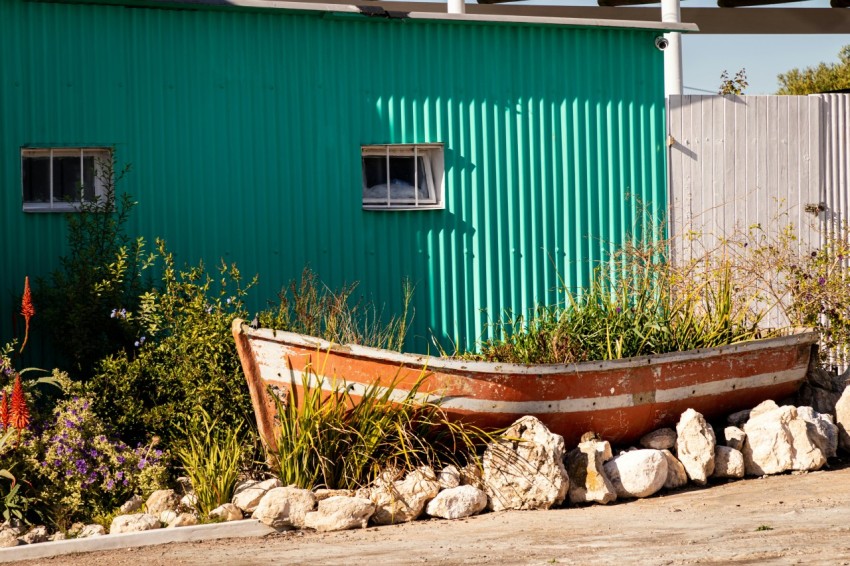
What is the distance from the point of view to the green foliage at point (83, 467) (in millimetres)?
8641

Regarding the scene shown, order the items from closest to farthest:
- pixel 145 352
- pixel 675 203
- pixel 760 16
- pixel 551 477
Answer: pixel 551 477 < pixel 145 352 < pixel 675 203 < pixel 760 16

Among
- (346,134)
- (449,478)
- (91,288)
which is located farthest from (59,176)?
(449,478)

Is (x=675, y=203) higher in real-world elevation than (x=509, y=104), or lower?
lower

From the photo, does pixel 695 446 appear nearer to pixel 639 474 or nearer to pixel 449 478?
pixel 639 474

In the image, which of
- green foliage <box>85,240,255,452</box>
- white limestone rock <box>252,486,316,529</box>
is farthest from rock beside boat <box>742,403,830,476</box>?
green foliage <box>85,240,255,452</box>

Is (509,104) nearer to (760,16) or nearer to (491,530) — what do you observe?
(491,530)

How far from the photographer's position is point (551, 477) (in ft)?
29.2

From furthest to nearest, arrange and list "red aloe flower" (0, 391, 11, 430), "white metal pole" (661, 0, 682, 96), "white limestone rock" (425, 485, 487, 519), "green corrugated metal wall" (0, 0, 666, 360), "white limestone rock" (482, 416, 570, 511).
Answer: "white metal pole" (661, 0, 682, 96) < "green corrugated metal wall" (0, 0, 666, 360) < "white limestone rock" (482, 416, 570, 511) < "white limestone rock" (425, 485, 487, 519) < "red aloe flower" (0, 391, 11, 430)

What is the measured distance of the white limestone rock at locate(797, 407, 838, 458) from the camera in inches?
388

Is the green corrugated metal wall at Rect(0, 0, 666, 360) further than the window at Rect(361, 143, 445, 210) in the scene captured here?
No

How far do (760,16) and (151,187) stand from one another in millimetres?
11948

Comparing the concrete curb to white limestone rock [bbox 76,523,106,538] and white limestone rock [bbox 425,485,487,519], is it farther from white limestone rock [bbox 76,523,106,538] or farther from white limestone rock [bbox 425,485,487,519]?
white limestone rock [bbox 425,485,487,519]

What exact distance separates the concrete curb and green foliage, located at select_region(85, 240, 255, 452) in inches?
51.2

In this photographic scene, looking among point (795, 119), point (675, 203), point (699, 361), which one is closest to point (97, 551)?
point (699, 361)
